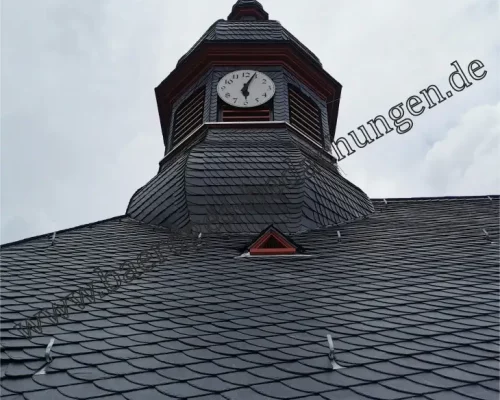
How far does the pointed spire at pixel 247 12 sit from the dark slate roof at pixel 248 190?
5655 mm

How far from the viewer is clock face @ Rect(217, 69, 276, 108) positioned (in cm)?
1098

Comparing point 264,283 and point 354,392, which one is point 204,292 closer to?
point 264,283

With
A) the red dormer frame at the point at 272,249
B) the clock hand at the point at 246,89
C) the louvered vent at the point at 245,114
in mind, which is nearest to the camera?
the red dormer frame at the point at 272,249

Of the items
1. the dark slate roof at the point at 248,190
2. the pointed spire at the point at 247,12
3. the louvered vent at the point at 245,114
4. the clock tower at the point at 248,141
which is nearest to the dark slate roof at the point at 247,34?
the clock tower at the point at 248,141

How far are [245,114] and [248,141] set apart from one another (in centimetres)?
96

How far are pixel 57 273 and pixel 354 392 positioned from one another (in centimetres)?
392

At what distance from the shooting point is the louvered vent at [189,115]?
11.5 meters

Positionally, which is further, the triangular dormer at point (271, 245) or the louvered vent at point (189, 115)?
the louvered vent at point (189, 115)

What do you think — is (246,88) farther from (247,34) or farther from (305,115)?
(247,34)

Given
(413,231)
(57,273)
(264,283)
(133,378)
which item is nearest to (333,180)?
(413,231)

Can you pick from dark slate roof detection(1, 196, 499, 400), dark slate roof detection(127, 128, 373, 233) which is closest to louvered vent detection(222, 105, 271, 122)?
dark slate roof detection(127, 128, 373, 233)

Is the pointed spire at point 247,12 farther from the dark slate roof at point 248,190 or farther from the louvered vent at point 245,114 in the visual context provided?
the dark slate roof at point 248,190

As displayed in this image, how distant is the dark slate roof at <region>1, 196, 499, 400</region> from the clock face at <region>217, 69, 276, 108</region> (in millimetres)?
3355

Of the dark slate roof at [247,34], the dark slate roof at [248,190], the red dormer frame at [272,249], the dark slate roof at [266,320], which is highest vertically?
the dark slate roof at [247,34]
